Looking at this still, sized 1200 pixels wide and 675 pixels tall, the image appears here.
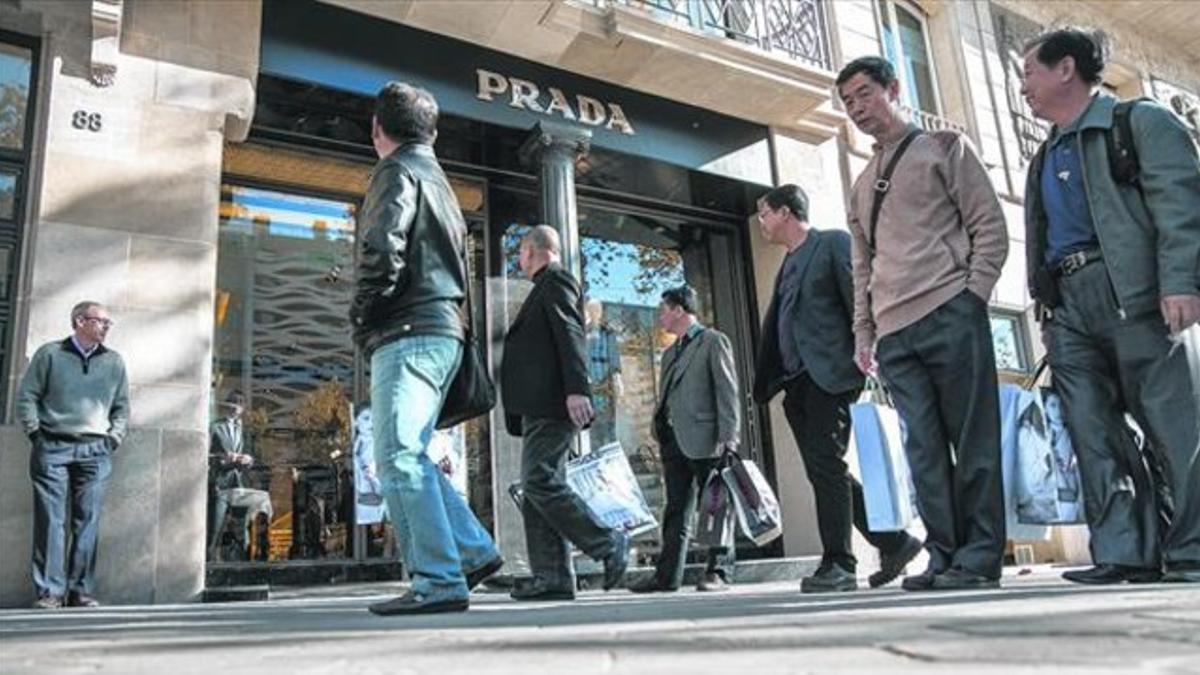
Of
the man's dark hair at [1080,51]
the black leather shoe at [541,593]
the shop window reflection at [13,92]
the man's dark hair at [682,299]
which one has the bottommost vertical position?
the black leather shoe at [541,593]

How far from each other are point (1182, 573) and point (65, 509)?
218 inches

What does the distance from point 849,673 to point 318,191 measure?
7.36m

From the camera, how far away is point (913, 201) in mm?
3938

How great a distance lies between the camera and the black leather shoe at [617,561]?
14.8 ft

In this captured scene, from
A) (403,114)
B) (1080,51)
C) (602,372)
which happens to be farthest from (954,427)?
(602,372)

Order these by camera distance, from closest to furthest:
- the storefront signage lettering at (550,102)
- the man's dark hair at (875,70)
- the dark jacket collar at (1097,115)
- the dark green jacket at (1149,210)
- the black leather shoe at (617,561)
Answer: the dark green jacket at (1149,210) < the dark jacket collar at (1097,115) < the man's dark hair at (875,70) < the black leather shoe at (617,561) < the storefront signage lettering at (550,102)

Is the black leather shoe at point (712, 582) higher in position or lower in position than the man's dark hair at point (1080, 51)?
lower

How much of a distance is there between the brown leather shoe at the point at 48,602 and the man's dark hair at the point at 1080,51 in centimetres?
551

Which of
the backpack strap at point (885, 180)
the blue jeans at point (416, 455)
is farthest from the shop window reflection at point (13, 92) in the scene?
the backpack strap at point (885, 180)

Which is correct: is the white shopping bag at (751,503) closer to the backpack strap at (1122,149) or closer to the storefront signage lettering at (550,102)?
the backpack strap at (1122,149)

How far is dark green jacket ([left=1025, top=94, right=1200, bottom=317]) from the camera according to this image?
3490 mm

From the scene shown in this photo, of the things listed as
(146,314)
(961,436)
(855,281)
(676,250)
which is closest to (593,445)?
(676,250)

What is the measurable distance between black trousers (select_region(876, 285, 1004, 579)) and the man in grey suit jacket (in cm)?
185

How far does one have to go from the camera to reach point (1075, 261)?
12.5ft
